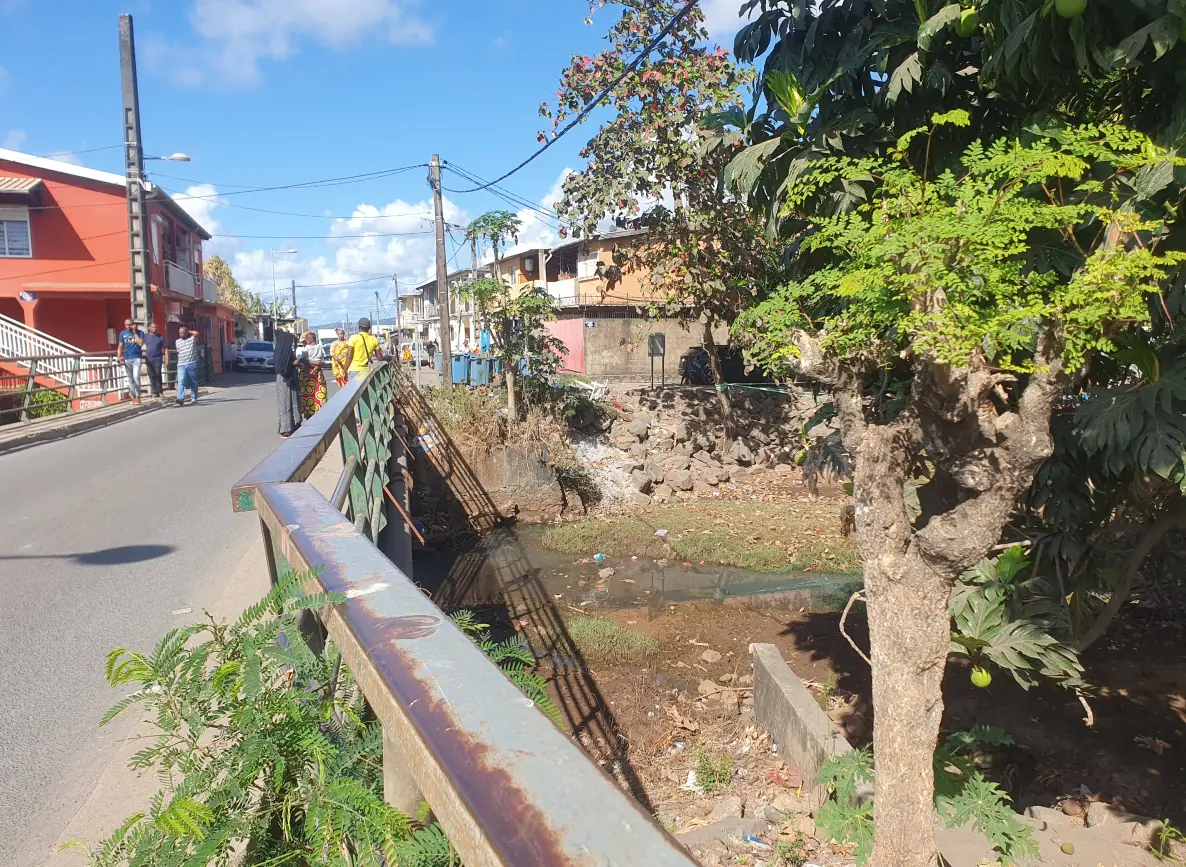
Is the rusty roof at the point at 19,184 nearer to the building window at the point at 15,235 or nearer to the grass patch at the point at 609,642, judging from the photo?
the building window at the point at 15,235

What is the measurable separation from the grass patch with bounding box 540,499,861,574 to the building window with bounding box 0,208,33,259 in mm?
21516

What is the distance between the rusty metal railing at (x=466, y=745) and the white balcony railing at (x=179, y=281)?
98.4ft

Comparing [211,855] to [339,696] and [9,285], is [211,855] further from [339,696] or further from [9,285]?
[9,285]

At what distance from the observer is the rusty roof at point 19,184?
23297 millimetres

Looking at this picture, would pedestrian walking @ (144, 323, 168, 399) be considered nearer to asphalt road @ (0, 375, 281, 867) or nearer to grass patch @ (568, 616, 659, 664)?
asphalt road @ (0, 375, 281, 867)

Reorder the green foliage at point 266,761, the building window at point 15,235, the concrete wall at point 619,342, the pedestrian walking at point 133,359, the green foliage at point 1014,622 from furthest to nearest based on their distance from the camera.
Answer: the concrete wall at point 619,342 < the building window at point 15,235 < the pedestrian walking at point 133,359 < the green foliage at point 1014,622 < the green foliage at point 266,761

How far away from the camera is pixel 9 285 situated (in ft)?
80.3

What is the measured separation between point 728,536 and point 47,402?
12.5 metres

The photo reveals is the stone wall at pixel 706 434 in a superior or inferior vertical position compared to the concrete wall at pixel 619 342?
inferior

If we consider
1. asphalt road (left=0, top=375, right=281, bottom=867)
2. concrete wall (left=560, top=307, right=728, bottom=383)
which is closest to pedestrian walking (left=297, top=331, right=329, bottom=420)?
asphalt road (left=0, top=375, right=281, bottom=867)

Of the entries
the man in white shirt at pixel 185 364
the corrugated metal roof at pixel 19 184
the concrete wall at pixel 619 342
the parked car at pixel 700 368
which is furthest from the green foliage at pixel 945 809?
the corrugated metal roof at pixel 19 184

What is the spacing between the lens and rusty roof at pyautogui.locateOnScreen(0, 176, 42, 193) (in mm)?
23297

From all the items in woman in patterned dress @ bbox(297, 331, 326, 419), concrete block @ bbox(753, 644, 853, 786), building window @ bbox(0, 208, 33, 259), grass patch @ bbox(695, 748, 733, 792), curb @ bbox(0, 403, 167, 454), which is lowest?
grass patch @ bbox(695, 748, 733, 792)

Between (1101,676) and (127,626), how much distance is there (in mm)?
6650
